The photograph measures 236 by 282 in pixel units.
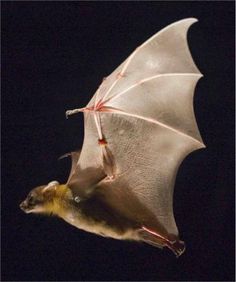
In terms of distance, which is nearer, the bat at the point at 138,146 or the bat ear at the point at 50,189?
the bat at the point at 138,146

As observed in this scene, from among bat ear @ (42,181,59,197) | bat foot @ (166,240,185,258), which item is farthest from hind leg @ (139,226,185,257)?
bat ear @ (42,181,59,197)

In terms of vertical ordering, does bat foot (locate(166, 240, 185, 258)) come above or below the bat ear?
below

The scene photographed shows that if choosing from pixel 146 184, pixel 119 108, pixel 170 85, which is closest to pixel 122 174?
pixel 146 184

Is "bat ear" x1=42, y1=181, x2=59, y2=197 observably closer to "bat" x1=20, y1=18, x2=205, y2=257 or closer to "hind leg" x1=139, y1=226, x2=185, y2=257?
"bat" x1=20, y1=18, x2=205, y2=257

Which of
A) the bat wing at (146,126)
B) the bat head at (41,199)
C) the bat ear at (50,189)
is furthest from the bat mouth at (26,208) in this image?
the bat wing at (146,126)

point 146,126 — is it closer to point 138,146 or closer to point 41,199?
point 138,146

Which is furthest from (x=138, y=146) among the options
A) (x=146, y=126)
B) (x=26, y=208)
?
(x=26, y=208)

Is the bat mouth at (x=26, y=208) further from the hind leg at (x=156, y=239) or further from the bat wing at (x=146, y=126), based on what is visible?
the hind leg at (x=156, y=239)
